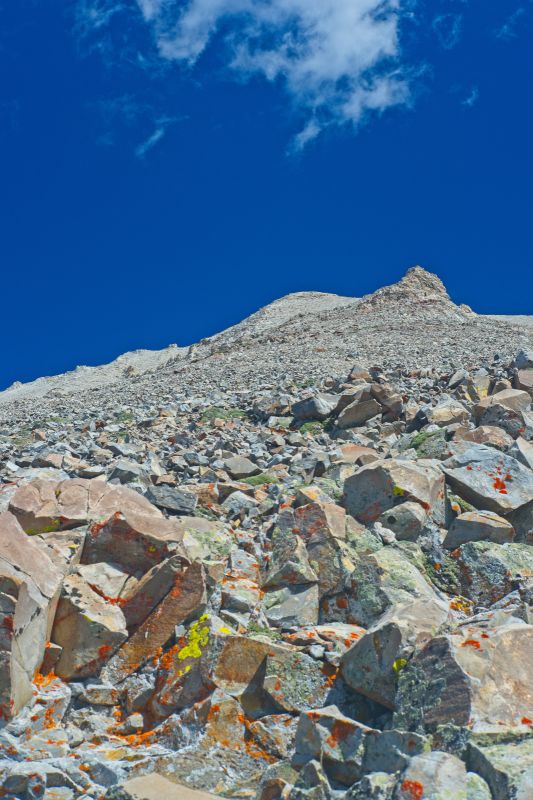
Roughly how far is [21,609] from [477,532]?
19.9ft

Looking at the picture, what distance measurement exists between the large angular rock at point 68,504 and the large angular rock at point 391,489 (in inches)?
122

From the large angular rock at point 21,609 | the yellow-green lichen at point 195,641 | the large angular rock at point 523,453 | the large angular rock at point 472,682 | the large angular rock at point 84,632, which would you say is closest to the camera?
the large angular rock at point 472,682

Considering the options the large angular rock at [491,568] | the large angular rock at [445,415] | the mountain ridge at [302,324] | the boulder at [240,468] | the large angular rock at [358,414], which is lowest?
the large angular rock at [491,568]

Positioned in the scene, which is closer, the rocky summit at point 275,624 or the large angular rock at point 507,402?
the rocky summit at point 275,624

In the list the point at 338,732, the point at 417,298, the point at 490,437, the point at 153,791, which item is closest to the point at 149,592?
the point at 153,791

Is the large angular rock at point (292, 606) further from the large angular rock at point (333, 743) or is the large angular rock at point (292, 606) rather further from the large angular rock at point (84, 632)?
the large angular rock at point (333, 743)

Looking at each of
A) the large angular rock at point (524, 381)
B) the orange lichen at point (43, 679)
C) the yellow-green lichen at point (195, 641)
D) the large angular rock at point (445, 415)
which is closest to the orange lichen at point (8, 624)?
the orange lichen at point (43, 679)

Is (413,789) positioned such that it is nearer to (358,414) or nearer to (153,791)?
(153,791)

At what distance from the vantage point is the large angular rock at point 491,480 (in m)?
9.80

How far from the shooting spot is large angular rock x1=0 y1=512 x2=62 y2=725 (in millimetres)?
5980

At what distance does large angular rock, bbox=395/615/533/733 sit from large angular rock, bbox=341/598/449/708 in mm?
204

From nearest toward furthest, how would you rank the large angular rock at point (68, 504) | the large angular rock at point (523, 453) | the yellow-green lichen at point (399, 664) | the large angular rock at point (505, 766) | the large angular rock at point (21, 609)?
the large angular rock at point (505, 766)
the yellow-green lichen at point (399, 664)
the large angular rock at point (21, 609)
the large angular rock at point (68, 504)
the large angular rock at point (523, 453)

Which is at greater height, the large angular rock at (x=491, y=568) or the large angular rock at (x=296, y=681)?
the large angular rock at (x=491, y=568)

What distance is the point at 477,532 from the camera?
357 inches
